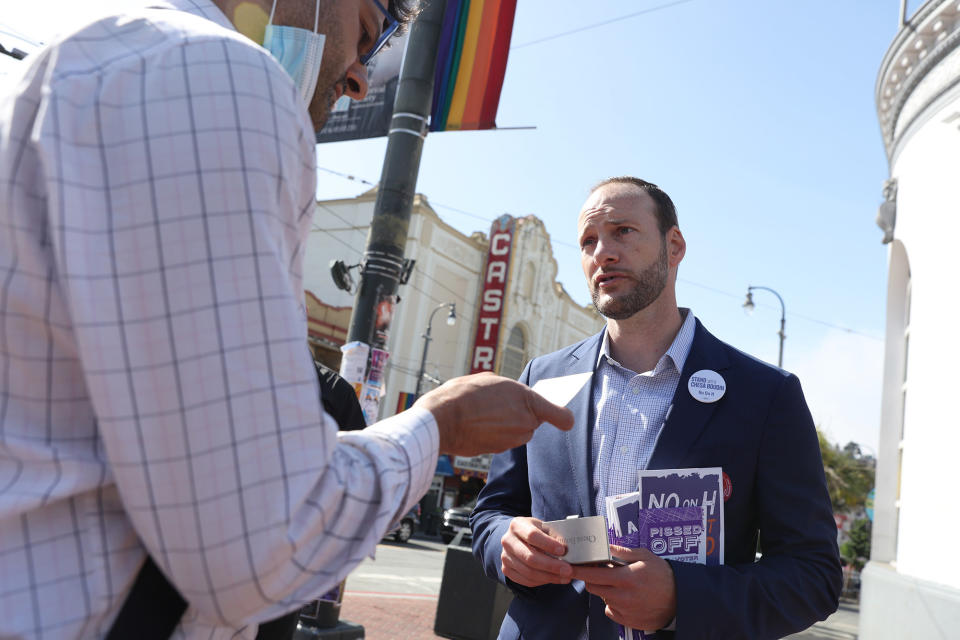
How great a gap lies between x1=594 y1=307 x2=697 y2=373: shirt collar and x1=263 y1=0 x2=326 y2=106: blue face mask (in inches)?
58.0

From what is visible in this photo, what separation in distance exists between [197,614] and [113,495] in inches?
7.5

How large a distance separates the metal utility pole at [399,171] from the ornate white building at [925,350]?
222 inches

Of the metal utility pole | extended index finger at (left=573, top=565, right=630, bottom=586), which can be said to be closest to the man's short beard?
extended index finger at (left=573, top=565, right=630, bottom=586)

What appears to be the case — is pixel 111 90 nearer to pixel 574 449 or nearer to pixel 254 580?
pixel 254 580

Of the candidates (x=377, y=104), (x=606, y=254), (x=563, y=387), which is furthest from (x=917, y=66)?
(x=563, y=387)

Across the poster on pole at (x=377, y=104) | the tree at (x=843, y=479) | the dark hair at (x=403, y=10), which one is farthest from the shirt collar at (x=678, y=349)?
the tree at (x=843, y=479)

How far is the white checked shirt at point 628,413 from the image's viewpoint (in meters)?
2.17

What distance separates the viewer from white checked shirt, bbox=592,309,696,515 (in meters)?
2.17

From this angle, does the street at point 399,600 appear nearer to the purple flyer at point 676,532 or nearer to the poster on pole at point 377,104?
the purple flyer at point 676,532

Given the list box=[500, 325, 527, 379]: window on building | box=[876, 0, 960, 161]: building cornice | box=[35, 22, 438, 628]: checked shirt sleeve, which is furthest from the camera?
box=[500, 325, 527, 379]: window on building

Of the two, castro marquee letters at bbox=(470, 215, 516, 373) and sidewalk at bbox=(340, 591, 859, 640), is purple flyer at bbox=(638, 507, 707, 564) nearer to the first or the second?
sidewalk at bbox=(340, 591, 859, 640)

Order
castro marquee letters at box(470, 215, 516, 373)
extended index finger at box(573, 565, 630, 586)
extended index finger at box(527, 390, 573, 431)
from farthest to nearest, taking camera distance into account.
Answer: castro marquee letters at box(470, 215, 516, 373) → extended index finger at box(573, 565, 630, 586) → extended index finger at box(527, 390, 573, 431)

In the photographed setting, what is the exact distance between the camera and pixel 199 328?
32.0 inches

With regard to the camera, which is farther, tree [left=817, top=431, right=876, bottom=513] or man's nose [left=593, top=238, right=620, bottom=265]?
tree [left=817, top=431, right=876, bottom=513]
